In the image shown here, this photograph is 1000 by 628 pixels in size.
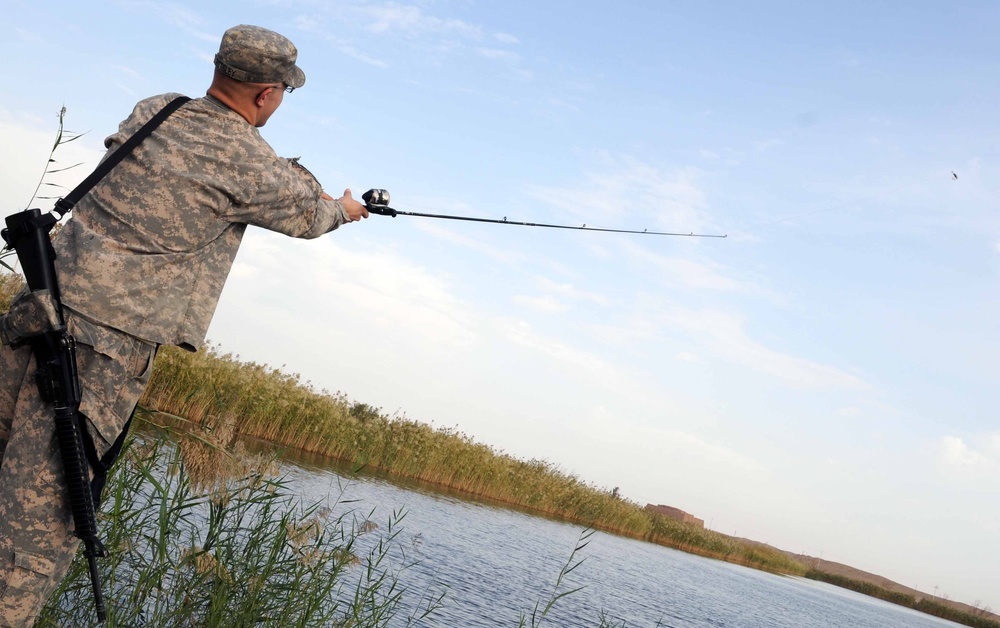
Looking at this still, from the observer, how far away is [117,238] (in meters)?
2.67

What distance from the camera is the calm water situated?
11.1 metres

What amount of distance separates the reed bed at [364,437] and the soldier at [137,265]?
2478 millimetres

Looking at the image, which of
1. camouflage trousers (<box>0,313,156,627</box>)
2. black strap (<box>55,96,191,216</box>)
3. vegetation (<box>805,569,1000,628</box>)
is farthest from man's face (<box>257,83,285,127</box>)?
vegetation (<box>805,569,1000,628</box>)

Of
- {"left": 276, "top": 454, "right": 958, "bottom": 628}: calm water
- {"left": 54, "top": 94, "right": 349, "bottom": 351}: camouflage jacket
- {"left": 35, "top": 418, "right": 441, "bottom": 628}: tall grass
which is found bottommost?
{"left": 276, "top": 454, "right": 958, "bottom": 628}: calm water

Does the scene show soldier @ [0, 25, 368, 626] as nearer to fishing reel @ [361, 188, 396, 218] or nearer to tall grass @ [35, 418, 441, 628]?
fishing reel @ [361, 188, 396, 218]

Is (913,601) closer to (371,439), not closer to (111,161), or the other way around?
(371,439)

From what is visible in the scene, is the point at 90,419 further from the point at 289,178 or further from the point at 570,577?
the point at 570,577

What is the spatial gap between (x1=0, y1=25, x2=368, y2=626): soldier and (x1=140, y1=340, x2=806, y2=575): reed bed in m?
2.48

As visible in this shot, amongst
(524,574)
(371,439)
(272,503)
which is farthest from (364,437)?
(272,503)

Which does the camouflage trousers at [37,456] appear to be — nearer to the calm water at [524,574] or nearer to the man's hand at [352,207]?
the man's hand at [352,207]

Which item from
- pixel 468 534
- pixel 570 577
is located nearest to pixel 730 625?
pixel 570 577

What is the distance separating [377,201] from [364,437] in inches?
647

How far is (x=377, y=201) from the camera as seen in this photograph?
146 inches

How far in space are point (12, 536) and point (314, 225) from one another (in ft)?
4.29
